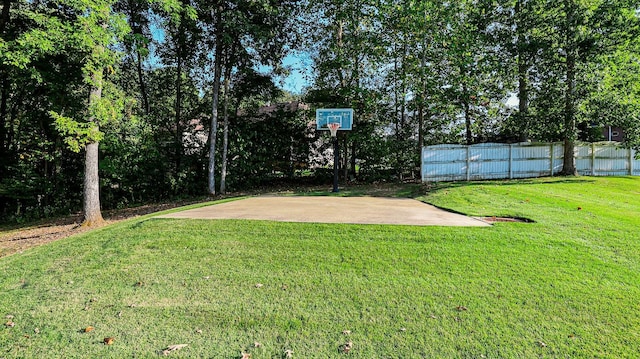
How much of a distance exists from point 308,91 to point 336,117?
411cm

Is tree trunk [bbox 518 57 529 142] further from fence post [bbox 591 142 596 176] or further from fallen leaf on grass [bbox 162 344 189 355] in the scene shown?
fallen leaf on grass [bbox 162 344 189 355]

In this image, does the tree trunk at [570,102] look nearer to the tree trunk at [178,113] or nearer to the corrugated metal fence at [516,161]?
the corrugated metal fence at [516,161]

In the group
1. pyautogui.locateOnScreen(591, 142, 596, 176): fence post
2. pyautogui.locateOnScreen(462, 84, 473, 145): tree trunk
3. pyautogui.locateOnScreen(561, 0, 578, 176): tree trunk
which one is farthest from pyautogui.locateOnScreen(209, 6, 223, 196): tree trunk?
pyautogui.locateOnScreen(591, 142, 596, 176): fence post

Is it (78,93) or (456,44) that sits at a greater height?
(456,44)

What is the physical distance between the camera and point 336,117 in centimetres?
1307

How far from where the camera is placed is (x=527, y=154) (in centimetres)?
1515

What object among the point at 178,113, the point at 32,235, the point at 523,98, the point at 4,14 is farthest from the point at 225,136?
the point at 523,98

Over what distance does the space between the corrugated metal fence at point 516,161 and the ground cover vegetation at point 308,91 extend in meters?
0.75

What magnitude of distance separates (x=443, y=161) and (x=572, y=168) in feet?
18.2

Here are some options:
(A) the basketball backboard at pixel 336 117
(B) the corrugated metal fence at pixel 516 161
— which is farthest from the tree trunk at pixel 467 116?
(A) the basketball backboard at pixel 336 117

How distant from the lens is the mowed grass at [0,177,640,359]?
2.99 meters

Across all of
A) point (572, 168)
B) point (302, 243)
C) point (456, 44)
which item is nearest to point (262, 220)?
point (302, 243)

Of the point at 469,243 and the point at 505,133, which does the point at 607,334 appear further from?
the point at 505,133

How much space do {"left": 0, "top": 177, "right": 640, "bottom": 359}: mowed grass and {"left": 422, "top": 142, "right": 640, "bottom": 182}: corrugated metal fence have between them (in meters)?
8.47
